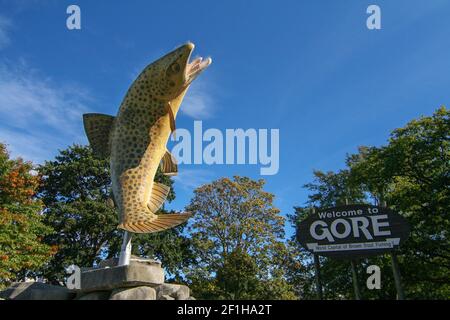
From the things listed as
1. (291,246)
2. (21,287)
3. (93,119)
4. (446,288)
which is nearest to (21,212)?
(21,287)

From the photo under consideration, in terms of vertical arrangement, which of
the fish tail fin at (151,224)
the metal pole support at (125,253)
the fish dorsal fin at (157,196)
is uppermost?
the fish dorsal fin at (157,196)

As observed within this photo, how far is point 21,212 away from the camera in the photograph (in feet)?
64.7

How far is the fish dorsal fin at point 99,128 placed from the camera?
9.19 metres

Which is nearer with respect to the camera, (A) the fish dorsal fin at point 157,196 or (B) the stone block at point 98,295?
(B) the stone block at point 98,295

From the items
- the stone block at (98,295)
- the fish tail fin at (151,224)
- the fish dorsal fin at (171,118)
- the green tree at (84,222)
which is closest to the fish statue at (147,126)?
the fish dorsal fin at (171,118)

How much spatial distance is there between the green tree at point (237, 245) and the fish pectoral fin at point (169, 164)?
1632 centimetres

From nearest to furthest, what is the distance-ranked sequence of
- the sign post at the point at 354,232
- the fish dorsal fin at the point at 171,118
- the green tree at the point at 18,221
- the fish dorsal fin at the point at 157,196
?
the fish dorsal fin at the point at 171,118, the fish dorsal fin at the point at 157,196, the sign post at the point at 354,232, the green tree at the point at 18,221

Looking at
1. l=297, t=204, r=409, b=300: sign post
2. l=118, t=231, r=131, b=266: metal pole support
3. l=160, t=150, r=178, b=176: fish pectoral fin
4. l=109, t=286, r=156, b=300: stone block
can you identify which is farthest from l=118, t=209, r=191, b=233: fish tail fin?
l=297, t=204, r=409, b=300: sign post

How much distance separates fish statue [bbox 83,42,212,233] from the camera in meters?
8.10

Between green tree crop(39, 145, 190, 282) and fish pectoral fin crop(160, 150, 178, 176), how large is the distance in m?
15.9

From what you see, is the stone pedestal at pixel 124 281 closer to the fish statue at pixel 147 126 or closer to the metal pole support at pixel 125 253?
the metal pole support at pixel 125 253

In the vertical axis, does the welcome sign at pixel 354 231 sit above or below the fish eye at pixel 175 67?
below

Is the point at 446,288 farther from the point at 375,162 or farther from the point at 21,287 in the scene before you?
the point at 21,287
